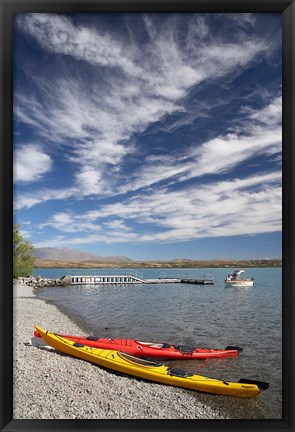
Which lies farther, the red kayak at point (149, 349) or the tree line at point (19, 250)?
the red kayak at point (149, 349)

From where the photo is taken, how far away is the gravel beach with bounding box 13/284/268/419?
1.85 meters

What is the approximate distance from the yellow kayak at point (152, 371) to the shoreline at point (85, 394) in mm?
58

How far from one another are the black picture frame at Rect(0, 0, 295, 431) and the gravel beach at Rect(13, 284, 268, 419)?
0.10m

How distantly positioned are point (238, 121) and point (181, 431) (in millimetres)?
2462

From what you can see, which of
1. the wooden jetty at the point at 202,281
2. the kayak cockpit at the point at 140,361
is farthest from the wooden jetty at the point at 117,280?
the kayak cockpit at the point at 140,361

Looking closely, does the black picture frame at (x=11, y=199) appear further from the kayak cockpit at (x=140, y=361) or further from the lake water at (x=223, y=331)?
the kayak cockpit at (x=140, y=361)

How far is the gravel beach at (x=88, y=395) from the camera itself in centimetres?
185

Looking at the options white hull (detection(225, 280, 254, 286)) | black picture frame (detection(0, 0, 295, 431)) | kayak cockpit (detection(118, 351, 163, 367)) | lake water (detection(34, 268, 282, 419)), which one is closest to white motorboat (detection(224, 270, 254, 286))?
white hull (detection(225, 280, 254, 286))

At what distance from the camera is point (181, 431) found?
1.65 meters

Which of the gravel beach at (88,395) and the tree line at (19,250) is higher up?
the tree line at (19,250)

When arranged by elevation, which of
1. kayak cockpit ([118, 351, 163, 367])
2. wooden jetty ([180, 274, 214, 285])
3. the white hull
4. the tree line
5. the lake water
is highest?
the tree line

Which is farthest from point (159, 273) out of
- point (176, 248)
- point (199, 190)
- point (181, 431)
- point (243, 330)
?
point (181, 431)

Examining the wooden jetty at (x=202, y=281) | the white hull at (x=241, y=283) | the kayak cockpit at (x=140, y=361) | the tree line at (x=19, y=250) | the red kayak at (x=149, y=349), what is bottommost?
the wooden jetty at (x=202, y=281)

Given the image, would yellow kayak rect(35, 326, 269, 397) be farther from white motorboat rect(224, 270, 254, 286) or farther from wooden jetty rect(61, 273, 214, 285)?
white motorboat rect(224, 270, 254, 286)
